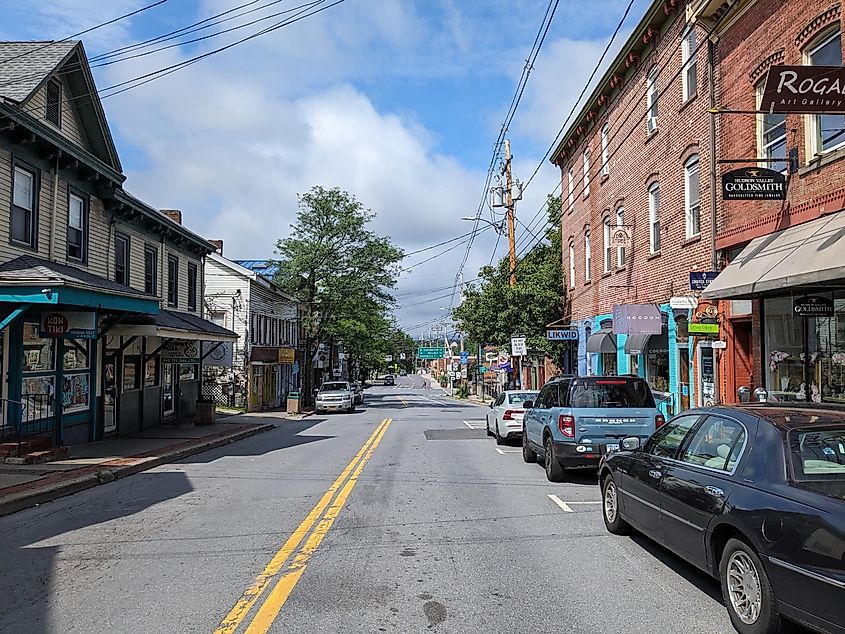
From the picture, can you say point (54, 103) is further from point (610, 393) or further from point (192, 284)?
point (610, 393)

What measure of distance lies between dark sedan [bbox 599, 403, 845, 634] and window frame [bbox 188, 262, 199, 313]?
22.8 meters

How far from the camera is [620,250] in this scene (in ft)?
76.3

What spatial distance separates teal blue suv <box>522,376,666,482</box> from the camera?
1159cm

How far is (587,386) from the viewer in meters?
12.0

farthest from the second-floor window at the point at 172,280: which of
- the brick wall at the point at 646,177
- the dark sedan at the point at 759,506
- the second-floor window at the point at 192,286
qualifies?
the dark sedan at the point at 759,506

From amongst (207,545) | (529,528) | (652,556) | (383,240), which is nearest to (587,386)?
(529,528)

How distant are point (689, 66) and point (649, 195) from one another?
377 cm

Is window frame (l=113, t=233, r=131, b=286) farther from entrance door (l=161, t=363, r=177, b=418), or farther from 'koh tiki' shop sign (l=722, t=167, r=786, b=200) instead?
'koh tiki' shop sign (l=722, t=167, r=786, b=200)

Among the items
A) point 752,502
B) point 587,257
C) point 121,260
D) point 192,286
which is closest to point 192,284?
point 192,286

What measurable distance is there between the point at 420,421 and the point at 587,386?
1826 cm

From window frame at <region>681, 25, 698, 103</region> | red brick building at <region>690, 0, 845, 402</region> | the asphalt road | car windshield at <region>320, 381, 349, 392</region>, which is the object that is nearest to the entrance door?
the asphalt road

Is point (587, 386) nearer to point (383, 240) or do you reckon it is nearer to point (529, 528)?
point (529, 528)

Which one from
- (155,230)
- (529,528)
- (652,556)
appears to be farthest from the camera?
(155,230)

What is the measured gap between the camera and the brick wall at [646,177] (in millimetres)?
17125
